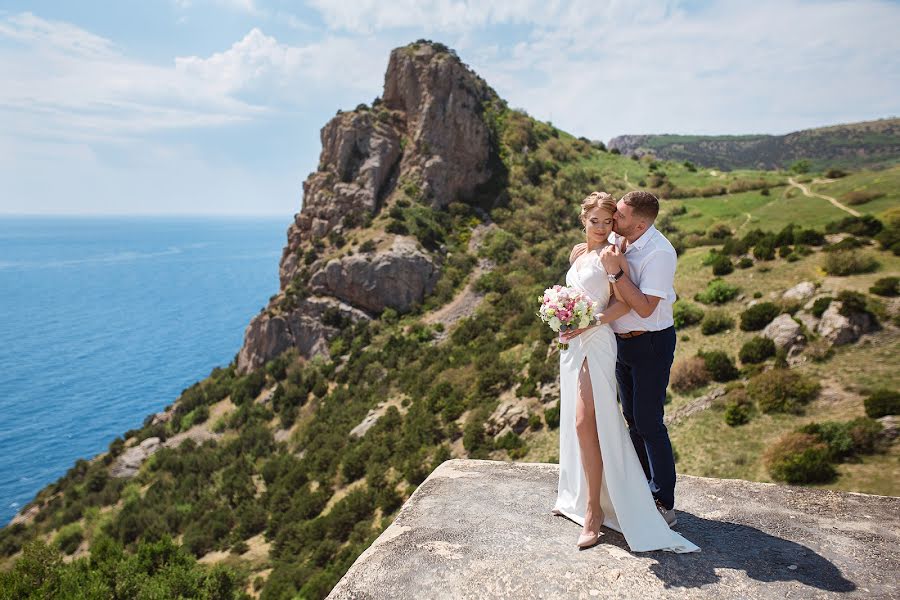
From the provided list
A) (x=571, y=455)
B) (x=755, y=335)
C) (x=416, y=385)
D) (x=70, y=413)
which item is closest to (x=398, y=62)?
(x=416, y=385)

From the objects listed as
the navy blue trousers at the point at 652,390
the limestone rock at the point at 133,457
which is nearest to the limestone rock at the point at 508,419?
the navy blue trousers at the point at 652,390

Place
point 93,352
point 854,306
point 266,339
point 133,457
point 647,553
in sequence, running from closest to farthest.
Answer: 1. point 647,553
2. point 854,306
3. point 133,457
4. point 266,339
5. point 93,352

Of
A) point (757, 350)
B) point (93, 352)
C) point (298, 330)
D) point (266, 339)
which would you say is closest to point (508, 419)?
point (757, 350)

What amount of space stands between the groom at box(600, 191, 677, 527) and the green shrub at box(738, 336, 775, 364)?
1750 cm

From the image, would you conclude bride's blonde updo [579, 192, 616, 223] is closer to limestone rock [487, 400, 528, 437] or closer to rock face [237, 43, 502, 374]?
limestone rock [487, 400, 528, 437]

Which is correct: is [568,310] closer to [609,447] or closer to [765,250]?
[609,447]

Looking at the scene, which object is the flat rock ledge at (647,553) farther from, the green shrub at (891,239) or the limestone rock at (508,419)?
the green shrub at (891,239)

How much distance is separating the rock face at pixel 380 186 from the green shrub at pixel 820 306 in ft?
114

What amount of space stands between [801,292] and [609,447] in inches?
875

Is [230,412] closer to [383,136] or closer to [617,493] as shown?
[383,136]

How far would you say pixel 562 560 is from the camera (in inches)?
172

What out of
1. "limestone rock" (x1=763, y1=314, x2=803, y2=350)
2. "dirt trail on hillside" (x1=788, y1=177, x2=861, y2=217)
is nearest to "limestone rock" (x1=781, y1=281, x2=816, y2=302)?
"limestone rock" (x1=763, y1=314, x2=803, y2=350)

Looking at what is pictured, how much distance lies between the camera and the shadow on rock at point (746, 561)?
13.1 ft

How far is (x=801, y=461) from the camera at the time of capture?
42.5ft
